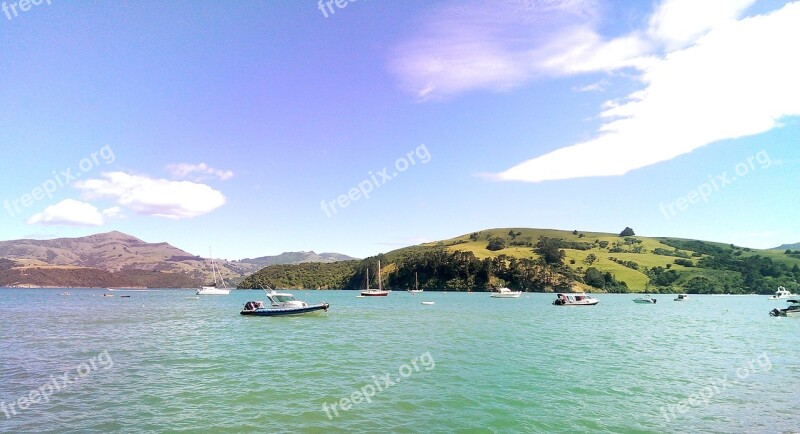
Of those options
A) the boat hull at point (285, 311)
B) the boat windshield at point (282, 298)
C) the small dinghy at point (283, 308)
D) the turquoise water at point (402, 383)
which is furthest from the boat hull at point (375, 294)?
the turquoise water at point (402, 383)

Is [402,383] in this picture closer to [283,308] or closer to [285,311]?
[285,311]

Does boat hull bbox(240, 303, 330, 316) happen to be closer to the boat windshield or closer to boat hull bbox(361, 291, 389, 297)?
the boat windshield

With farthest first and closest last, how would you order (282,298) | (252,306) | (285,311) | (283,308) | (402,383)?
(282,298) → (252,306) → (283,308) → (285,311) → (402,383)

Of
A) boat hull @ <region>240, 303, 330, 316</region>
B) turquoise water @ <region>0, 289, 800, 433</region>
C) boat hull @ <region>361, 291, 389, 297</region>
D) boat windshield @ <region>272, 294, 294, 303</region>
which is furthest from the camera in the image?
boat hull @ <region>361, 291, 389, 297</region>

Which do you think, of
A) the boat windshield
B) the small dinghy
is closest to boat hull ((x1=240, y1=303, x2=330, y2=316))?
the small dinghy

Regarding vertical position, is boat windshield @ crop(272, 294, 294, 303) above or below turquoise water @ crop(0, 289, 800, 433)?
above

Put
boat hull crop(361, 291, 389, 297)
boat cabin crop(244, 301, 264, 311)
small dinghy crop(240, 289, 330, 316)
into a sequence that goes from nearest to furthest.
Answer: small dinghy crop(240, 289, 330, 316), boat cabin crop(244, 301, 264, 311), boat hull crop(361, 291, 389, 297)

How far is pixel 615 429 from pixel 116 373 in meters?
30.1

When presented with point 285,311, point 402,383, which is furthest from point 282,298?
Answer: point 402,383

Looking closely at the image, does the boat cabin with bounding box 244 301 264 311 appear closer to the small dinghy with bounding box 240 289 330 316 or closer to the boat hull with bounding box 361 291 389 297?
the small dinghy with bounding box 240 289 330 316

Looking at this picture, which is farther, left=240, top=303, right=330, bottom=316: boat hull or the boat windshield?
the boat windshield

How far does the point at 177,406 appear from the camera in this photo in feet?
75.6

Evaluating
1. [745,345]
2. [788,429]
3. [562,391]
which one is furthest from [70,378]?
[745,345]

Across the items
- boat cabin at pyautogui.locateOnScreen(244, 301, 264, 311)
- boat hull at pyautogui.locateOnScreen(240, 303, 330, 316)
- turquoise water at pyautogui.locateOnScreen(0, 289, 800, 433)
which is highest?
boat cabin at pyautogui.locateOnScreen(244, 301, 264, 311)
